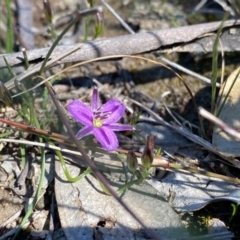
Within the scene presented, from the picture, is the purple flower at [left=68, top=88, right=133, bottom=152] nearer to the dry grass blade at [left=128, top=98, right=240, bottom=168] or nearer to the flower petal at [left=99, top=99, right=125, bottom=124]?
the flower petal at [left=99, top=99, right=125, bottom=124]

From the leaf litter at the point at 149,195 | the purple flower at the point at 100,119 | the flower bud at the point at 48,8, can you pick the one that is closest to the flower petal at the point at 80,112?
the purple flower at the point at 100,119

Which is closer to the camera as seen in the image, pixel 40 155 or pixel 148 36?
pixel 40 155

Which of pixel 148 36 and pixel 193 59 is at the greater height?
pixel 148 36

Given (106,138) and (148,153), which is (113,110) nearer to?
(106,138)

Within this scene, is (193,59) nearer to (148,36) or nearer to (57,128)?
(148,36)

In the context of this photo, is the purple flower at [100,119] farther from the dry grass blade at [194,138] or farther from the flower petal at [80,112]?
the dry grass blade at [194,138]

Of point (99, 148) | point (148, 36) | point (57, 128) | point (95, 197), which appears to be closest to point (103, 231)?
point (95, 197)
